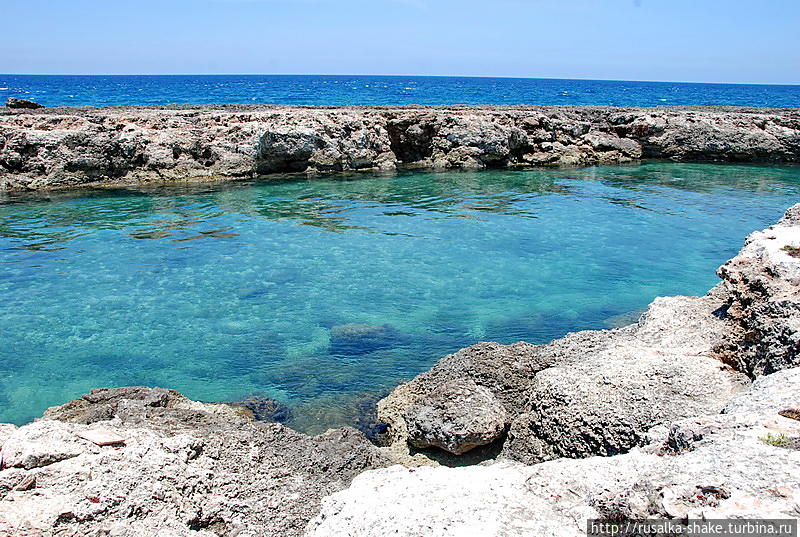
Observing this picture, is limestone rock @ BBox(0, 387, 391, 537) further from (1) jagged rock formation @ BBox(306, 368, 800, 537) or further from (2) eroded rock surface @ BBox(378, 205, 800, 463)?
(2) eroded rock surface @ BBox(378, 205, 800, 463)

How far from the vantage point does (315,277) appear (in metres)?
12.5

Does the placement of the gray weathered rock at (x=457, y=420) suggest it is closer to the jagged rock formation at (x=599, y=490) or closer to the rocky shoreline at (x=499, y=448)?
the rocky shoreline at (x=499, y=448)

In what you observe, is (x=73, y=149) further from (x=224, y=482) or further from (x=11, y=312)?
(x=224, y=482)

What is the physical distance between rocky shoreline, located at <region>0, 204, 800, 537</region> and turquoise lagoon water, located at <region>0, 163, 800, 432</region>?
1614mm

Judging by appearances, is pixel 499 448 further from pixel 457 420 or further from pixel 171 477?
pixel 171 477

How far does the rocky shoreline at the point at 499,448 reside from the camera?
3.29 meters

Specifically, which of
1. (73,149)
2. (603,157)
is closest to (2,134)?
(73,149)

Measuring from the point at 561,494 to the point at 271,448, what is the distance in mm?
2654

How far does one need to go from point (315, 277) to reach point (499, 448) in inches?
286

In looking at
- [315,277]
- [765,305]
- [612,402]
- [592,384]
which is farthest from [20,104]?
[765,305]

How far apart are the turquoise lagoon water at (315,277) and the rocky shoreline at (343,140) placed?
5.54 ft

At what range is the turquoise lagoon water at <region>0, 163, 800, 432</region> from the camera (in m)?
8.41

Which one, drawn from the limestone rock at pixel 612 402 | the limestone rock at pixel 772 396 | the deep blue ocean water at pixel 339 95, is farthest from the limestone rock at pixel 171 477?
the deep blue ocean water at pixel 339 95

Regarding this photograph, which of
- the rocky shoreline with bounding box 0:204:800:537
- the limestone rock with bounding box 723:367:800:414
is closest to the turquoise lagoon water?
the rocky shoreline with bounding box 0:204:800:537
